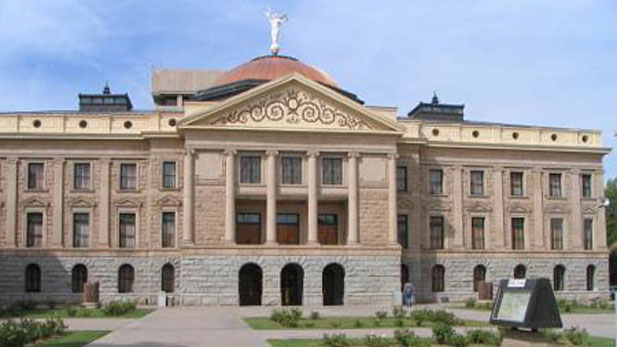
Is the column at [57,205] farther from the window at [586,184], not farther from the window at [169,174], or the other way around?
the window at [586,184]

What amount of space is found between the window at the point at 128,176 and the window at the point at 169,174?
7.86 ft

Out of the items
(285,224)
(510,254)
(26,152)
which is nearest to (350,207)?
(285,224)

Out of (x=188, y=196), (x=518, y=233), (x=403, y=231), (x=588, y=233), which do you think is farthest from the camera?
(x=588, y=233)

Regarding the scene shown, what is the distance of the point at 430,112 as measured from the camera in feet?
238

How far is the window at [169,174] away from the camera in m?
60.1

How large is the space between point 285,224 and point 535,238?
19.6 metres

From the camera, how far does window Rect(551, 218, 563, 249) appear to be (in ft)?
216

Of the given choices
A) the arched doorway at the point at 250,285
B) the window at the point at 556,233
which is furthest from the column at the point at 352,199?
the window at the point at 556,233

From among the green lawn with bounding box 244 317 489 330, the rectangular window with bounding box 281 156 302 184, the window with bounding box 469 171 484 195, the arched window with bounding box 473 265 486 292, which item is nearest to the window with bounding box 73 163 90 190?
the rectangular window with bounding box 281 156 302 184

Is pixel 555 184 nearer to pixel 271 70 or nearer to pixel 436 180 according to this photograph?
pixel 436 180

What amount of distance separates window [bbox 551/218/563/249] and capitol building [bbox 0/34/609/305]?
14cm

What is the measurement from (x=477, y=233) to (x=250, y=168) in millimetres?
18547

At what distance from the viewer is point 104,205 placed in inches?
2370

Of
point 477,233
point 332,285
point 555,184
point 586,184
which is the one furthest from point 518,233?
point 332,285
